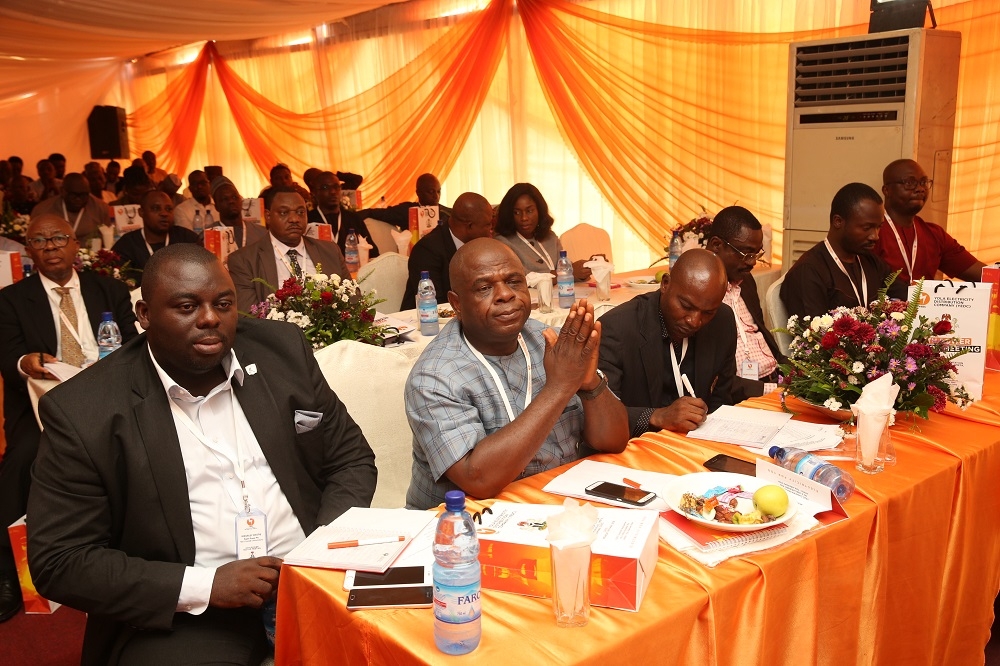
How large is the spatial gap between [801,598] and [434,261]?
12.8ft

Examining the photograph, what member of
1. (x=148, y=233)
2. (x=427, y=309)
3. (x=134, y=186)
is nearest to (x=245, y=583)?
(x=427, y=309)

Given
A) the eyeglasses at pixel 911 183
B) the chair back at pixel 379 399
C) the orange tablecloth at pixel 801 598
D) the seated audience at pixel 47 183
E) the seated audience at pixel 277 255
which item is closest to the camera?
the orange tablecloth at pixel 801 598

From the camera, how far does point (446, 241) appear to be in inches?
220

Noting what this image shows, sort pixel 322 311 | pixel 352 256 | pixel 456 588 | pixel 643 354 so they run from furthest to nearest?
pixel 352 256
pixel 322 311
pixel 643 354
pixel 456 588

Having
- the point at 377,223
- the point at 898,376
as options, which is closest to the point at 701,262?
the point at 898,376

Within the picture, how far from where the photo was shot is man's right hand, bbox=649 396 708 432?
104 inches

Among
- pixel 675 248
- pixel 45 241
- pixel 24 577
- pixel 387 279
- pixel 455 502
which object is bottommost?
pixel 24 577

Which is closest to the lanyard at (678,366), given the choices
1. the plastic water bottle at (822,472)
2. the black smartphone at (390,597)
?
the plastic water bottle at (822,472)

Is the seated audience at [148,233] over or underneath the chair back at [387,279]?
over

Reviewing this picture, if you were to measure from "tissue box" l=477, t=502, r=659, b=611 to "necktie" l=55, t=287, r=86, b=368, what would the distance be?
283 centimetres

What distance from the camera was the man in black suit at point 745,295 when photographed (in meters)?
3.82

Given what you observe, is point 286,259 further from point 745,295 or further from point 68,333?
point 745,295

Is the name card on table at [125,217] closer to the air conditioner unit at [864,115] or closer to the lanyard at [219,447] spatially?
the air conditioner unit at [864,115]

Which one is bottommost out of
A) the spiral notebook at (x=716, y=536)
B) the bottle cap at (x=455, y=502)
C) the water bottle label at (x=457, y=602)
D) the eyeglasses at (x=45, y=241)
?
the spiral notebook at (x=716, y=536)
